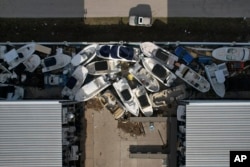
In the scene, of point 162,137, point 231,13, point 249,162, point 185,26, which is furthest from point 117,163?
point 231,13

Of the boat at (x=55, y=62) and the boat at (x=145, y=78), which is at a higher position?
the boat at (x=55, y=62)

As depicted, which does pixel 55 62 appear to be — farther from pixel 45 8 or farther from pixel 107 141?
pixel 107 141

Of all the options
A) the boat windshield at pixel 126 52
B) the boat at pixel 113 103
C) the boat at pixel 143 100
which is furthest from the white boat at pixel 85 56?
the boat at pixel 143 100

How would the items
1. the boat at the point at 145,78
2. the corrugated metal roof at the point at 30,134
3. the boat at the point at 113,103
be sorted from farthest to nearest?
the boat at the point at 113,103, the boat at the point at 145,78, the corrugated metal roof at the point at 30,134

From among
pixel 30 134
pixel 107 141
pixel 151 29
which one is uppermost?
pixel 151 29

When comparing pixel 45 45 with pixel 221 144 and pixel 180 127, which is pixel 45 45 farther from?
pixel 221 144

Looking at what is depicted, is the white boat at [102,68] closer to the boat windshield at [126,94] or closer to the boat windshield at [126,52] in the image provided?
the boat windshield at [126,52]

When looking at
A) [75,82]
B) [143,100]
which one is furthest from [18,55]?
[143,100]
